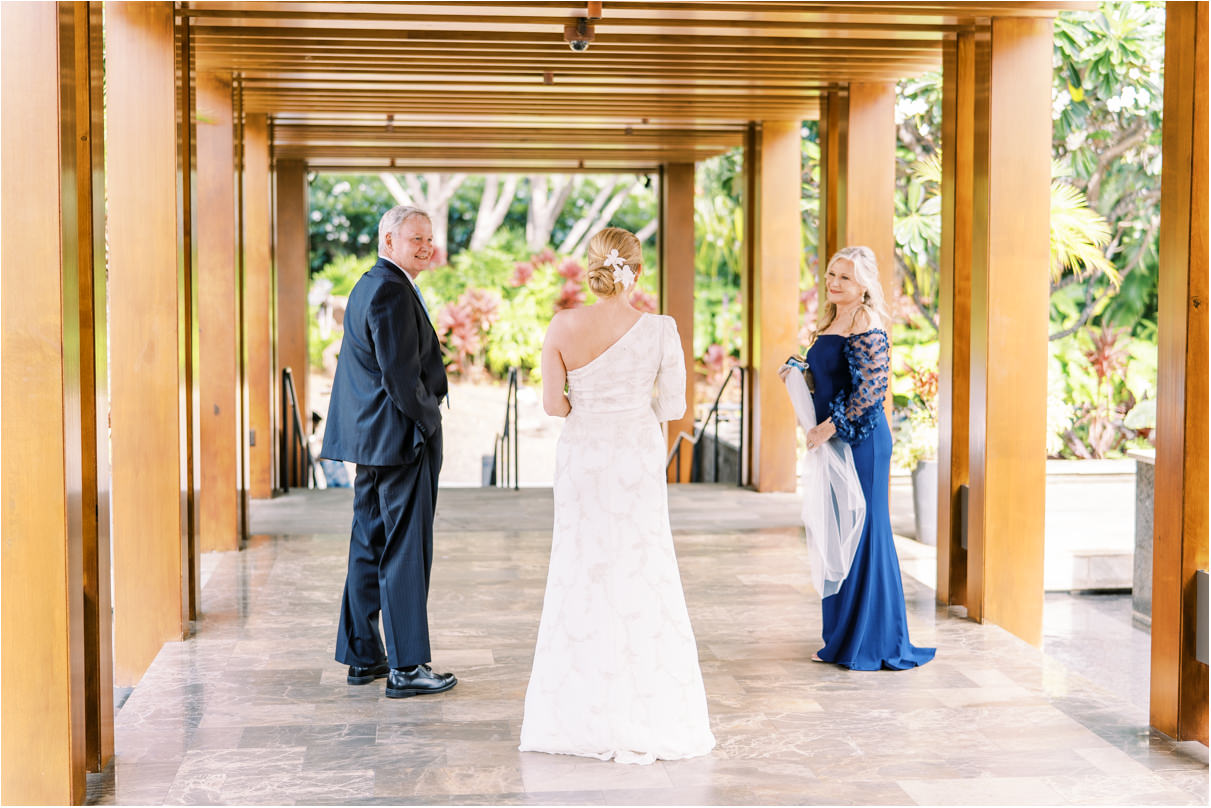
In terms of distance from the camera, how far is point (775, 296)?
9.91 meters

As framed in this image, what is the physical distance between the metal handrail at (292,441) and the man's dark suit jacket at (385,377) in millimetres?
5808

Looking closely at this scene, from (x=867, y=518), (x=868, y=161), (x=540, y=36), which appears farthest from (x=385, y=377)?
(x=868, y=161)

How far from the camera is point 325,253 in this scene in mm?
23578

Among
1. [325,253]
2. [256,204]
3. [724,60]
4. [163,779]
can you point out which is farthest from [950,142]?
[325,253]

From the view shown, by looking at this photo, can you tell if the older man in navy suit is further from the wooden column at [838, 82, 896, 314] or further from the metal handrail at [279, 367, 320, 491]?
the metal handrail at [279, 367, 320, 491]

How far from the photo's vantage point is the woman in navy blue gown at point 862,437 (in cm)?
475

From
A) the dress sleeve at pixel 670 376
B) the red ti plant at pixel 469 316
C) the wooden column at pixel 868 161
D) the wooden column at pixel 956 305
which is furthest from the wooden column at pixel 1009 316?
the red ti plant at pixel 469 316

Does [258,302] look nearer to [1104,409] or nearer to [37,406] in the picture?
[37,406]

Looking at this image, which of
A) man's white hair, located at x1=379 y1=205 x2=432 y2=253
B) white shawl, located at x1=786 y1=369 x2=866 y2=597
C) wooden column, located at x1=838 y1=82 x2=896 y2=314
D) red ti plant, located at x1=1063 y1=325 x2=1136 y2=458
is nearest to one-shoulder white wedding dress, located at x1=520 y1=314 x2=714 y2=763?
man's white hair, located at x1=379 y1=205 x2=432 y2=253

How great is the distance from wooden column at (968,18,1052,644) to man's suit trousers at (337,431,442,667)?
2.75m

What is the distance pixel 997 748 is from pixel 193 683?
287 centimetres

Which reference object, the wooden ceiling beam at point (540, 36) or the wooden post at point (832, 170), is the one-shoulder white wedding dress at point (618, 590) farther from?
the wooden post at point (832, 170)

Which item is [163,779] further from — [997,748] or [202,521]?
[202,521]

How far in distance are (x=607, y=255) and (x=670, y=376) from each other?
1.37 feet
